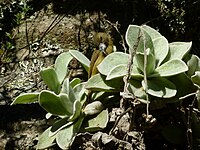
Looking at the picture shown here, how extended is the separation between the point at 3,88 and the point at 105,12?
505 mm

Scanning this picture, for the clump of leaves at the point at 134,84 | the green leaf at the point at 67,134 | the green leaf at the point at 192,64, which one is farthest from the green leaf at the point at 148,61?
the green leaf at the point at 67,134

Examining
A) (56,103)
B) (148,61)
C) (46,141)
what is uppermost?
(148,61)

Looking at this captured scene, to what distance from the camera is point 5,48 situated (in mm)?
1688

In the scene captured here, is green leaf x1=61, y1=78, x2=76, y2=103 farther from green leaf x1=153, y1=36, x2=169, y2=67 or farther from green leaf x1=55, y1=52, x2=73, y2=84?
green leaf x1=153, y1=36, x2=169, y2=67

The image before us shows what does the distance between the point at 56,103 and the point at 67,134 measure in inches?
3.4

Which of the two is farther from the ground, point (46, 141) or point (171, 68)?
point (171, 68)

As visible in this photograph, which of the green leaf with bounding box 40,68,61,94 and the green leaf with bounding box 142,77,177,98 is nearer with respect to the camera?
the green leaf with bounding box 142,77,177,98

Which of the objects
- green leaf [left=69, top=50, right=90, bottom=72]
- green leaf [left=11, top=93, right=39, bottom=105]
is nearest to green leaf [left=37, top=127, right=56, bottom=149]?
green leaf [left=11, top=93, right=39, bottom=105]

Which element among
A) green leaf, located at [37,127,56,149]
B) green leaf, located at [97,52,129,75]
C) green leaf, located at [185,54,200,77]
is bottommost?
green leaf, located at [37,127,56,149]

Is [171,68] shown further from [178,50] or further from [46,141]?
[46,141]

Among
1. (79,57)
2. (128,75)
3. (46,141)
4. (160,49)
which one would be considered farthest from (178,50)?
(46,141)

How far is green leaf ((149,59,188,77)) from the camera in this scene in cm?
105

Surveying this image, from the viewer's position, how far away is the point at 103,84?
1.13 meters

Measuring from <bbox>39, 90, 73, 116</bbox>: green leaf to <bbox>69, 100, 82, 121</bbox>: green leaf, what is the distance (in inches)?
0.9
